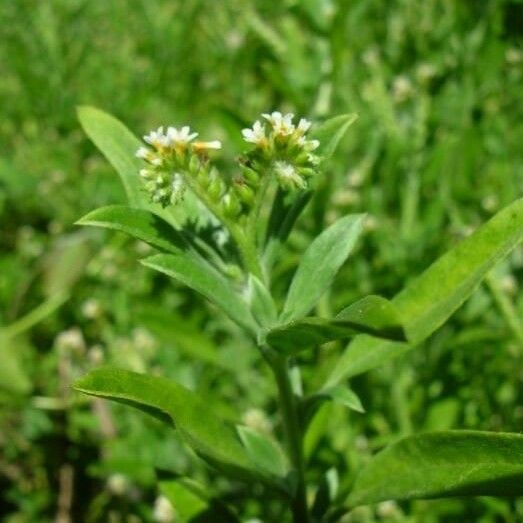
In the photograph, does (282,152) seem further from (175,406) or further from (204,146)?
(175,406)

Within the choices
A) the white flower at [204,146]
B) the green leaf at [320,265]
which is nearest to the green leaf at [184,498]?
the green leaf at [320,265]

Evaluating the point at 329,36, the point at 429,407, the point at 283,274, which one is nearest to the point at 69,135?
the point at 329,36

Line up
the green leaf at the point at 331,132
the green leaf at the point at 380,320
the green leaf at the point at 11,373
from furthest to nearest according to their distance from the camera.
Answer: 1. the green leaf at the point at 11,373
2. the green leaf at the point at 331,132
3. the green leaf at the point at 380,320

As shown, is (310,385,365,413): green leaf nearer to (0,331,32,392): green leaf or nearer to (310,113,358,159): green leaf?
(310,113,358,159): green leaf

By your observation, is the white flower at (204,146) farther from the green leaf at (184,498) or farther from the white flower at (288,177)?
the green leaf at (184,498)

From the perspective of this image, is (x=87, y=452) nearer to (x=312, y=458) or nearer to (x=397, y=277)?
(x=312, y=458)

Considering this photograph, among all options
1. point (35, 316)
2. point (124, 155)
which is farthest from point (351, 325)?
point (35, 316)

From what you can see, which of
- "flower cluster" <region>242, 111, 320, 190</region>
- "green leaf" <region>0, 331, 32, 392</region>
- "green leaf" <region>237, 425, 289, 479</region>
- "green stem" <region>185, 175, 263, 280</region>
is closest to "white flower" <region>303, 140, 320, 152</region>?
"flower cluster" <region>242, 111, 320, 190</region>
